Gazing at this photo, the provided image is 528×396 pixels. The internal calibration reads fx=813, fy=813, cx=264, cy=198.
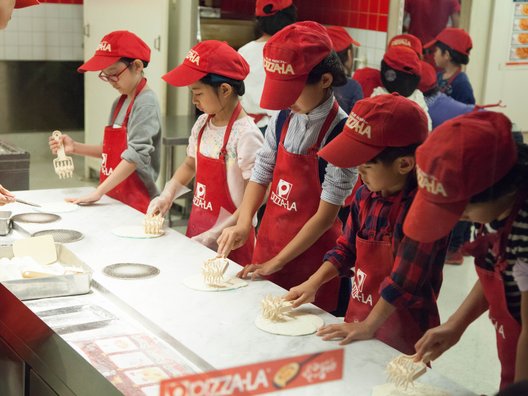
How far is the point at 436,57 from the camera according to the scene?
151 centimetres

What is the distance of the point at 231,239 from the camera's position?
182 cm

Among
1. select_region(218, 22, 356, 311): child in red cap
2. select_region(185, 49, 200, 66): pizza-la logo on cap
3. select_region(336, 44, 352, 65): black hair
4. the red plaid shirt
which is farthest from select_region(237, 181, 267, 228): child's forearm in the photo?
select_region(336, 44, 352, 65): black hair

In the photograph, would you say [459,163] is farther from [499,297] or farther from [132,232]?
[132,232]

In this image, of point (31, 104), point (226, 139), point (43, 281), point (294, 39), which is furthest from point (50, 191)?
point (294, 39)

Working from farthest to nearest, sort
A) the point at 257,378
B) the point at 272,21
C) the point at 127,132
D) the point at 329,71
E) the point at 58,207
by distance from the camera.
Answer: the point at 272,21, the point at 127,132, the point at 58,207, the point at 329,71, the point at 257,378

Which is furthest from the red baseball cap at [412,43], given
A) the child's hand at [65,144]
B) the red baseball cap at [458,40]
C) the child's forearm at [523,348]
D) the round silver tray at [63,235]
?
the child's hand at [65,144]

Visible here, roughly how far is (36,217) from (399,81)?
1.00 m

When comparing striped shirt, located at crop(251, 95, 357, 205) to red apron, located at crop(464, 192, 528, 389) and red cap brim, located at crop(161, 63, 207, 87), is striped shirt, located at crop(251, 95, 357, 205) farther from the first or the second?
red apron, located at crop(464, 192, 528, 389)

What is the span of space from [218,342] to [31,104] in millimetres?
1505

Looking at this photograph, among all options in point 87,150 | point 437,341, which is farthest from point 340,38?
point 437,341

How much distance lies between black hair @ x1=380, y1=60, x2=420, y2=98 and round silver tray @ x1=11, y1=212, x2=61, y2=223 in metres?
0.90

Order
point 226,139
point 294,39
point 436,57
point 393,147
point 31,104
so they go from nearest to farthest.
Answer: point 393,147 < point 436,57 < point 294,39 < point 226,139 < point 31,104

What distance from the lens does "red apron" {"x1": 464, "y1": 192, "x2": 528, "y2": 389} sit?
1.07 metres

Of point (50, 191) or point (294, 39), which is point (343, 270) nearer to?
point (294, 39)
